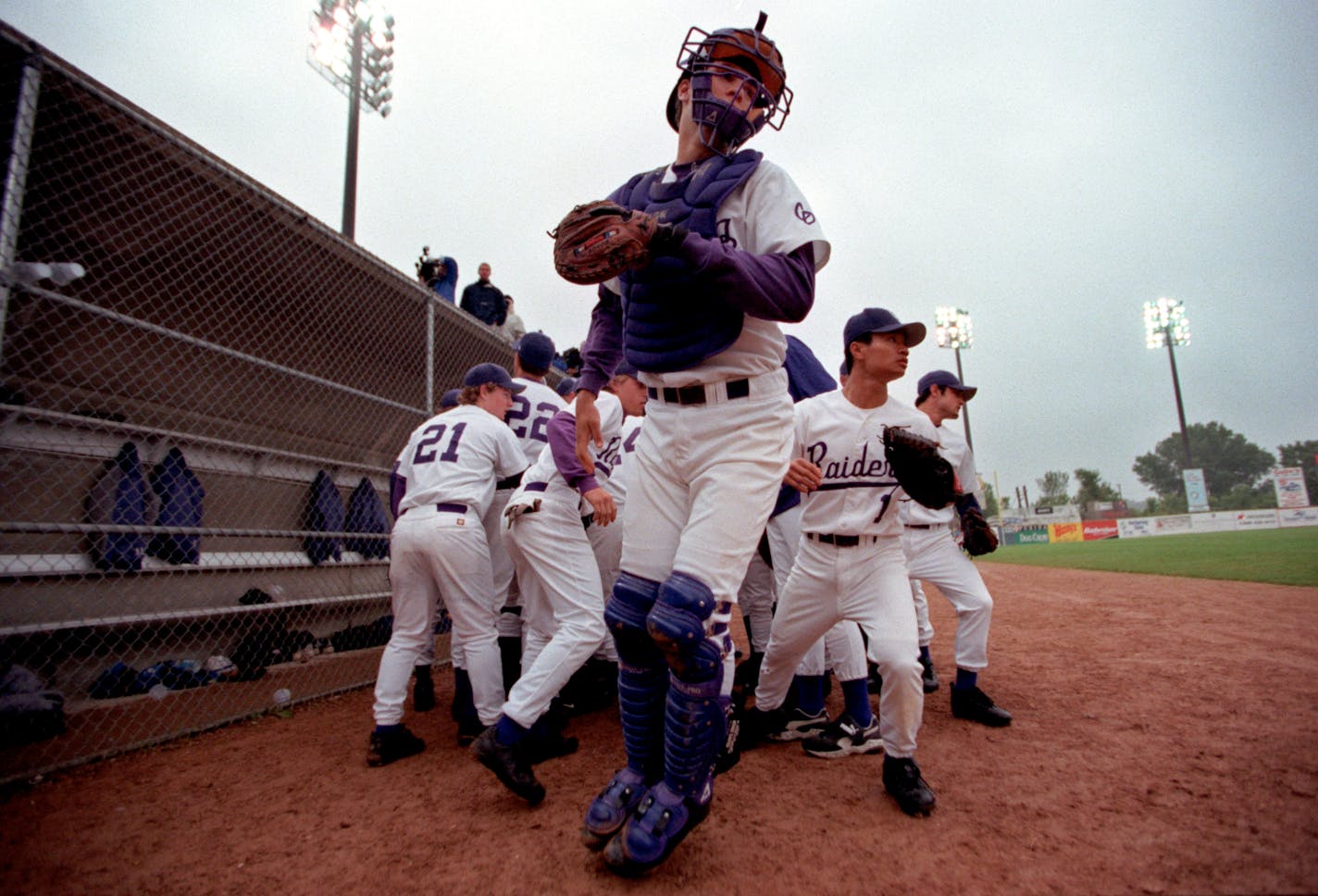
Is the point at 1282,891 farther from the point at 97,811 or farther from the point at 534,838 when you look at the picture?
the point at 97,811

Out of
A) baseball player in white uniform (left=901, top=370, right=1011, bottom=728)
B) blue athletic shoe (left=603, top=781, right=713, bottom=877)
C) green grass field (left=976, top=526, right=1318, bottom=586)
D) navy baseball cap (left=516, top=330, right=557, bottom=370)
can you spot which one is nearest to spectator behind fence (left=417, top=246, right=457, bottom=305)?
navy baseball cap (left=516, top=330, right=557, bottom=370)

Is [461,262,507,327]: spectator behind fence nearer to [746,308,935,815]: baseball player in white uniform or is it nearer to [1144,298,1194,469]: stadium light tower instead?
[746,308,935,815]: baseball player in white uniform

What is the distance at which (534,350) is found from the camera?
429 cm

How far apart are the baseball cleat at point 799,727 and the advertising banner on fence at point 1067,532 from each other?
32.8 m

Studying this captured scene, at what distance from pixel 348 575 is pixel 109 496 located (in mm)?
2512

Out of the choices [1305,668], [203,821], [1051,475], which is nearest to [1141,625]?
[1305,668]

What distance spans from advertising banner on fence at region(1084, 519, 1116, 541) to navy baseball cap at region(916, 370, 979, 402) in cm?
3104

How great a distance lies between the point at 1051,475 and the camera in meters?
80.7

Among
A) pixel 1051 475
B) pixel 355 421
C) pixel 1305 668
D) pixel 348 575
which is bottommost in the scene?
pixel 1305 668

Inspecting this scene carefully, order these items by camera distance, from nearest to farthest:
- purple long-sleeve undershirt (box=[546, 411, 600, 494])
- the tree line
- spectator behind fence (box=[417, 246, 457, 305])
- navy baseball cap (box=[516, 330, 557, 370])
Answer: purple long-sleeve undershirt (box=[546, 411, 600, 494]) < navy baseball cap (box=[516, 330, 557, 370]) < spectator behind fence (box=[417, 246, 457, 305]) < the tree line

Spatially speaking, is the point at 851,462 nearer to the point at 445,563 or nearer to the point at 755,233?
the point at 755,233

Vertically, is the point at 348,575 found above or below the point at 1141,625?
above

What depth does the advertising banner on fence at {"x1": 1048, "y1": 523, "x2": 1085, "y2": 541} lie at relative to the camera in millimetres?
29812

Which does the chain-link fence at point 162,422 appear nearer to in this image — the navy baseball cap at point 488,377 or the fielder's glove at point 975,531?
the navy baseball cap at point 488,377
